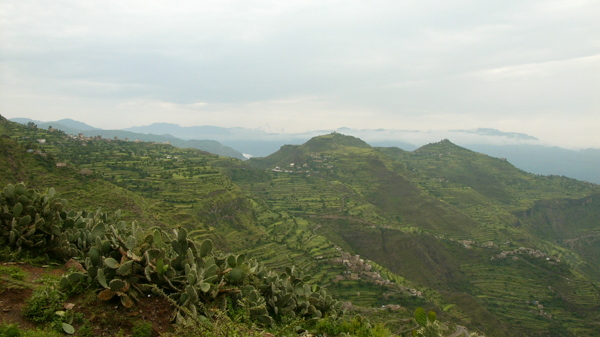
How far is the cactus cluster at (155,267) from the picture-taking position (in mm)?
6938

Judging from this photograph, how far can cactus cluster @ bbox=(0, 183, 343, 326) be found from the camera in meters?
6.94

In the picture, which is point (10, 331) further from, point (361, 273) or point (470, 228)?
point (470, 228)

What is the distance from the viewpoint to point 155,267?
7309 millimetres

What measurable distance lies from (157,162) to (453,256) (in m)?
103

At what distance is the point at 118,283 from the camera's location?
637 cm

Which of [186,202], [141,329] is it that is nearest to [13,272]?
[141,329]

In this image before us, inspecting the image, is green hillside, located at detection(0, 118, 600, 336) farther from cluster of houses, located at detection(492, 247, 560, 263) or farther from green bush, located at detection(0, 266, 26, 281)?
green bush, located at detection(0, 266, 26, 281)

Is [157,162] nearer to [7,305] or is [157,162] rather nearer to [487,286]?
[7,305]

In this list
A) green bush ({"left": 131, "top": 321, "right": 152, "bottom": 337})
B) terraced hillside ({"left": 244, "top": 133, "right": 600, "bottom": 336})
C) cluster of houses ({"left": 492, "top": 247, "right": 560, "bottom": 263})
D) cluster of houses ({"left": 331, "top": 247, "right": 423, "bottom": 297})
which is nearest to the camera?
green bush ({"left": 131, "top": 321, "right": 152, "bottom": 337})

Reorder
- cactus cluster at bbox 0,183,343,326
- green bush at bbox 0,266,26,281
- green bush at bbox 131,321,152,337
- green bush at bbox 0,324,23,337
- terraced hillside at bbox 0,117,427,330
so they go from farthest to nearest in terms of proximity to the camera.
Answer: terraced hillside at bbox 0,117,427,330 < green bush at bbox 0,266,26,281 < cactus cluster at bbox 0,183,343,326 < green bush at bbox 131,321,152,337 < green bush at bbox 0,324,23,337

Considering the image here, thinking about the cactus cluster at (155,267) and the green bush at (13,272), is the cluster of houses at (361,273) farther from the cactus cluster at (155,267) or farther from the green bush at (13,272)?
the green bush at (13,272)

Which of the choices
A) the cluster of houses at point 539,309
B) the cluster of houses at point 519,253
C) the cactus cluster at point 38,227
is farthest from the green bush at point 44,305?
the cluster of houses at point 519,253

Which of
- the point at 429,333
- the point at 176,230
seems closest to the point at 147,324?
the point at 176,230

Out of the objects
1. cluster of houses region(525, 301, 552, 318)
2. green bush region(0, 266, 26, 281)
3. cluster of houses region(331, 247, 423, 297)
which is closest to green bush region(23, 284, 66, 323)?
green bush region(0, 266, 26, 281)
